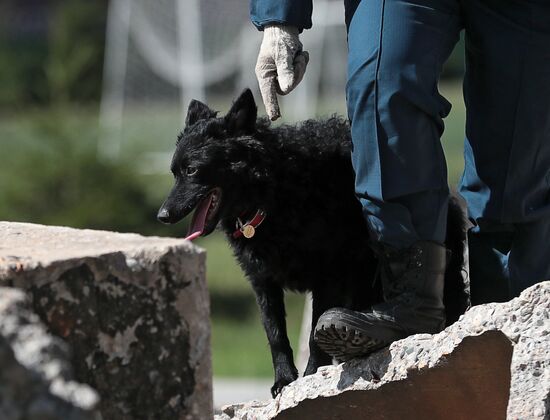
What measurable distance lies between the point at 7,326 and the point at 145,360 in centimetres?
48

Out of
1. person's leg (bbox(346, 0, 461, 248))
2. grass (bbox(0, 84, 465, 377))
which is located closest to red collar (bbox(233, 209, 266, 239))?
person's leg (bbox(346, 0, 461, 248))

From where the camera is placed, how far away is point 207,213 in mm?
4164

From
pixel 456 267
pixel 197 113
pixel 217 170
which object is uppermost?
pixel 197 113

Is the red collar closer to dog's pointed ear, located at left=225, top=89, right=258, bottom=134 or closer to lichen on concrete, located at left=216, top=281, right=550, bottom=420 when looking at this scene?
dog's pointed ear, located at left=225, top=89, right=258, bottom=134

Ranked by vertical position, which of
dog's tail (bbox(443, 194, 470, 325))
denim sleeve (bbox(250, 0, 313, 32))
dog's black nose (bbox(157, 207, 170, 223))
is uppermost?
denim sleeve (bbox(250, 0, 313, 32))

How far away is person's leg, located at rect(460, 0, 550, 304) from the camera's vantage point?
3426 millimetres

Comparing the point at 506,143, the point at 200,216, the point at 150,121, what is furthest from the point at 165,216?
the point at 150,121

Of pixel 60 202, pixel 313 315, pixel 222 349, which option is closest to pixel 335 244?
pixel 313 315

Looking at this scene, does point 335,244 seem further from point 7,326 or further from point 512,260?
point 7,326

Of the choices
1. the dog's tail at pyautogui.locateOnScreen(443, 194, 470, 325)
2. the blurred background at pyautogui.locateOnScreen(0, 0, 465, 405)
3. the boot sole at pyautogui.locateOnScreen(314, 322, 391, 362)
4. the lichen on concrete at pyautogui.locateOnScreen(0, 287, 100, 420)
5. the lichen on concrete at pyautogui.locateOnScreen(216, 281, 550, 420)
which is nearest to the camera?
the lichen on concrete at pyautogui.locateOnScreen(0, 287, 100, 420)

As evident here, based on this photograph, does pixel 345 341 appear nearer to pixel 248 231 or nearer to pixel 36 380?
pixel 248 231

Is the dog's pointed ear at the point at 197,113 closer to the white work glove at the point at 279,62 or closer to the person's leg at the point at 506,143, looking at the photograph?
the white work glove at the point at 279,62

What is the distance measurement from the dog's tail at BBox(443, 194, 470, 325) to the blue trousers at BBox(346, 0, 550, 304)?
0.49 meters

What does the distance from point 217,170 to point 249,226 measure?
26 centimetres
